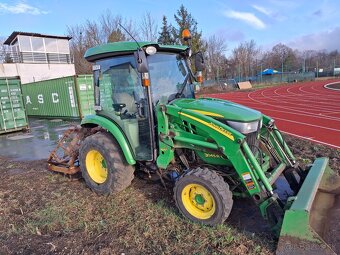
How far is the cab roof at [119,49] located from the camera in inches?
157

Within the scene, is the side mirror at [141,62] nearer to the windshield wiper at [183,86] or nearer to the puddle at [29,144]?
the windshield wiper at [183,86]

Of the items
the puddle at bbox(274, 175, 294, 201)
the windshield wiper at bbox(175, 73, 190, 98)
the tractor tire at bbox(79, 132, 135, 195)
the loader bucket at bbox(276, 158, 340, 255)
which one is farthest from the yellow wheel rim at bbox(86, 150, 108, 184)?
the loader bucket at bbox(276, 158, 340, 255)

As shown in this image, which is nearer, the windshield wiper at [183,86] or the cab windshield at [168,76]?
the cab windshield at [168,76]

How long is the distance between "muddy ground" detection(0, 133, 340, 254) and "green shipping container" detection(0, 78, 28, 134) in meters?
8.22

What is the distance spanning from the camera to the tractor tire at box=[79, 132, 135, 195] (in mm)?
4504

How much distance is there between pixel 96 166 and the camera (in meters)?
5.07

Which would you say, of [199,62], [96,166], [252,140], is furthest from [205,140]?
[96,166]

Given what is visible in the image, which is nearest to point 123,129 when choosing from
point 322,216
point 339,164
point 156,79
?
point 156,79

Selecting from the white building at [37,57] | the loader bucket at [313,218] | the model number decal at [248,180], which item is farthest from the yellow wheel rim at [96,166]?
the white building at [37,57]

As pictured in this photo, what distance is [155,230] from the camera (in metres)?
3.63

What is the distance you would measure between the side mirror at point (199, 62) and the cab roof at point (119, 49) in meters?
0.24

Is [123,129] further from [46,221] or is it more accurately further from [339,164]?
[339,164]

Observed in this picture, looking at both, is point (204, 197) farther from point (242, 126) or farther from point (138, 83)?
point (138, 83)

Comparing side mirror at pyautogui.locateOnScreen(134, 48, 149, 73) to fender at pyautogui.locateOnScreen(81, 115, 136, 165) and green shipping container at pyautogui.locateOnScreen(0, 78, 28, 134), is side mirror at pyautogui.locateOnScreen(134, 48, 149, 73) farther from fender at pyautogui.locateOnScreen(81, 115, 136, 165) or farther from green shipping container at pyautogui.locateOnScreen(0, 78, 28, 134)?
green shipping container at pyautogui.locateOnScreen(0, 78, 28, 134)
